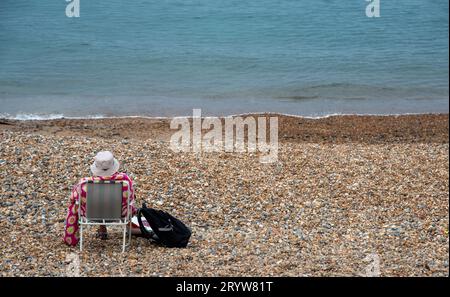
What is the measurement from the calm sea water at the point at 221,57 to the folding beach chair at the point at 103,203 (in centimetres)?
959

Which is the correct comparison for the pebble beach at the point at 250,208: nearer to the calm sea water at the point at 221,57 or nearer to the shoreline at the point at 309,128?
the shoreline at the point at 309,128

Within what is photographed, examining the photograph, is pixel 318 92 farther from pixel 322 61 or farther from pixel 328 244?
pixel 328 244

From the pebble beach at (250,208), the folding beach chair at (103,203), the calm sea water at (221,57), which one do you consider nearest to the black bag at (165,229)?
the pebble beach at (250,208)

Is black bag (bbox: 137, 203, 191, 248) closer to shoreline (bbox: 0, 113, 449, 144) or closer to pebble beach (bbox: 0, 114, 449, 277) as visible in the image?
pebble beach (bbox: 0, 114, 449, 277)

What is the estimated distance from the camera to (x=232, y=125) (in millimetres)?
15367

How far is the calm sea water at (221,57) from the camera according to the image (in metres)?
18.3

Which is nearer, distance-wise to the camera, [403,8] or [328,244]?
[328,244]

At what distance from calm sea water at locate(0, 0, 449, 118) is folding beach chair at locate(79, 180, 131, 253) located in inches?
378

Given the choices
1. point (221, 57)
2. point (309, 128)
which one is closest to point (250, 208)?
point (309, 128)

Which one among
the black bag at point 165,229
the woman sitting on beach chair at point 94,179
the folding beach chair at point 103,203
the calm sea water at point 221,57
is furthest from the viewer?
the calm sea water at point 221,57

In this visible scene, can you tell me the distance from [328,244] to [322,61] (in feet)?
53.4

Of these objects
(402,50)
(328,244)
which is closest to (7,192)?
(328,244)

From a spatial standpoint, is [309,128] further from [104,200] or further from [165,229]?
[104,200]

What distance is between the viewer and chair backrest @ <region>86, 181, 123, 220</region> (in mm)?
7176
